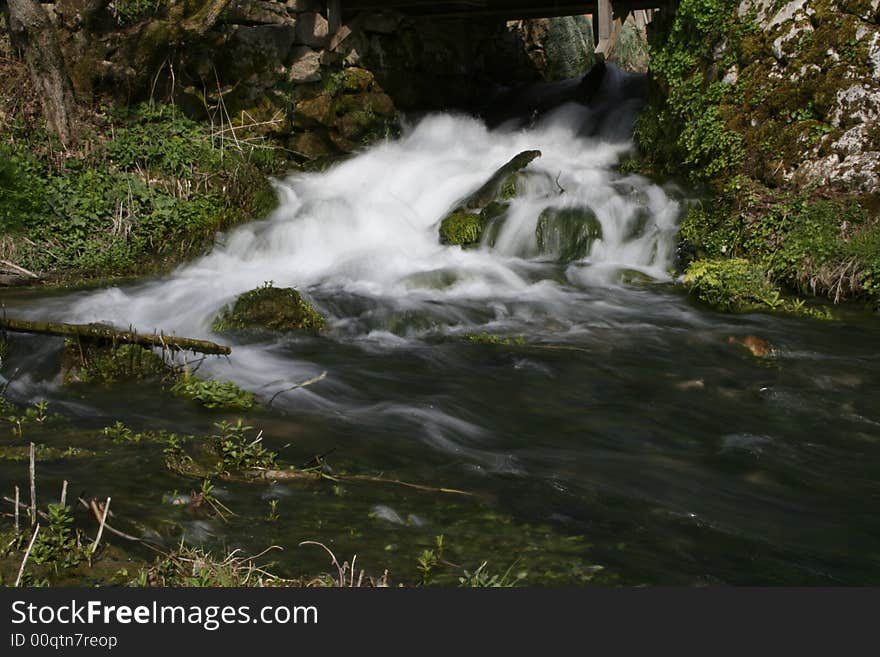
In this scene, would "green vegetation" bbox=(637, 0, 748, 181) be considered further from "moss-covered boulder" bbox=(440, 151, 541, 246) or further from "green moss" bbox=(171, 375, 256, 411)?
"green moss" bbox=(171, 375, 256, 411)

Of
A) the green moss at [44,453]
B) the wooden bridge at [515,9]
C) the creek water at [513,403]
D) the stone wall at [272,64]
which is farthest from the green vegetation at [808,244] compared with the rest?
the green moss at [44,453]

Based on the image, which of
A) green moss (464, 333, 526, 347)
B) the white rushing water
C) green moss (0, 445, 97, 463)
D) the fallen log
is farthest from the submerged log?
green moss (0, 445, 97, 463)

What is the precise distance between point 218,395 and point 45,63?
7188mm

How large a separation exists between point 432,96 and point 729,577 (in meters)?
14.2

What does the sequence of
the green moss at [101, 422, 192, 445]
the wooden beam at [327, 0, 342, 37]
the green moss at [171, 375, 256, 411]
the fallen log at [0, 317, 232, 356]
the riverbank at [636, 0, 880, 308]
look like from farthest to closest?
the wooden beam at [327, 0, 342, 37]
the riverbank at [636, 0, 880, 308]
the fallen log at [0, 317, 232, 356]
the green moss at [171, 375, 256, 411]
the green moss at [101, 422, 192, 445]

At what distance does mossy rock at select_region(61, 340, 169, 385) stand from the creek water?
15 cm

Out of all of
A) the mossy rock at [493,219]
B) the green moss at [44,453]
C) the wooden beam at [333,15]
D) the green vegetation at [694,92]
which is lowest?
the green moss at [44,453]

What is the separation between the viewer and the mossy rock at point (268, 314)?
29.3 feet

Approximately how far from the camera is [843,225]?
1012 centimetres

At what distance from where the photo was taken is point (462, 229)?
39.3ft

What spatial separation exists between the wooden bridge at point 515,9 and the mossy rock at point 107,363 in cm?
861

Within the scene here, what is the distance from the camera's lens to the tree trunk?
1152cm

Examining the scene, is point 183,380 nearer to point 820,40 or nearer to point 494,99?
point 820,40

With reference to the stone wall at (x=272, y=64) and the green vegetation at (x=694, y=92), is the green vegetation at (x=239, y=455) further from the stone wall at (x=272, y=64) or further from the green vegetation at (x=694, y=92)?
the stone wall at (x=272, y=64)
